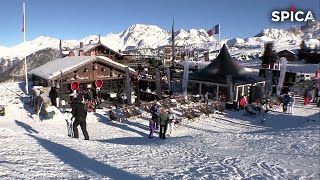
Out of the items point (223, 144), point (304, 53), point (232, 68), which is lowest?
point (223, 144)

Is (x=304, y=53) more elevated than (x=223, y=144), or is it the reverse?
(x=304, y=53)

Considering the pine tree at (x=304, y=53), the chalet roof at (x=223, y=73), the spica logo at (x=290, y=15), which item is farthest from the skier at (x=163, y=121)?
the pine tree at (x=304, y=53)

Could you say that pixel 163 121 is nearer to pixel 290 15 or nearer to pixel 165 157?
pixel 165 157

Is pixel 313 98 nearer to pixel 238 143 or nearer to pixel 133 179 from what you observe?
pixel 238 143

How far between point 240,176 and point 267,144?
417cm

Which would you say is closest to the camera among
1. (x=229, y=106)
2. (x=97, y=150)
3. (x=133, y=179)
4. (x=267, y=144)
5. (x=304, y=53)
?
(x=133, y=179)

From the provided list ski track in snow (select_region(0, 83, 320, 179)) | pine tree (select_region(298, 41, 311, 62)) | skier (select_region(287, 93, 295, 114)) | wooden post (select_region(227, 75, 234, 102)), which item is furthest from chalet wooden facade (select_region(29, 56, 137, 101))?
pine tree (select_region(298, 41, 311, 62))

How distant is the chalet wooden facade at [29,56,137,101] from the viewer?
73.2 feet

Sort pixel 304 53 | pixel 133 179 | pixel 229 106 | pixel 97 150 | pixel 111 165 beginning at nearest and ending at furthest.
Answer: pixel 133 179
pixel 111 165
pixel 97 150
pixel 229 106
pixel 304 53

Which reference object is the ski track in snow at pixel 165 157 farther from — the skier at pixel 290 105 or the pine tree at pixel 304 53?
the pine tree at pixel 304 53

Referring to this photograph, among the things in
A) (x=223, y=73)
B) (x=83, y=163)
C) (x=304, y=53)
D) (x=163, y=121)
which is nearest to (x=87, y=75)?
(x=223, y=73)

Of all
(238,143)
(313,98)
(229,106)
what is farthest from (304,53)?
(238,143)

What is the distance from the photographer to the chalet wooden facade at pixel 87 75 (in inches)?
878

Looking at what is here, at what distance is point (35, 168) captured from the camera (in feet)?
23.9
